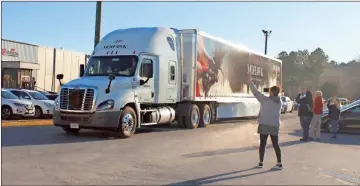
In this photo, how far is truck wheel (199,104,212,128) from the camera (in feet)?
57.9

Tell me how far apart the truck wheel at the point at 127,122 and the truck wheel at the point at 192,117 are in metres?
3.96

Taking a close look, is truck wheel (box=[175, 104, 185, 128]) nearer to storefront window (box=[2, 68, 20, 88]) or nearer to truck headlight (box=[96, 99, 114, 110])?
truck headlight (box=[96, 99, 114, 110])

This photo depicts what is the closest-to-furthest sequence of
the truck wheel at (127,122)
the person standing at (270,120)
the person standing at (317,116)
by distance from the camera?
the person standing at (270,120) < the truck wheel at (127,122) < the person standing at (317,116)

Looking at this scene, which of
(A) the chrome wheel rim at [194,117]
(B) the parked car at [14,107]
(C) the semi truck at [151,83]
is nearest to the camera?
(C) the semi truck at [151,83]

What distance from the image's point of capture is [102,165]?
7957 millimetres

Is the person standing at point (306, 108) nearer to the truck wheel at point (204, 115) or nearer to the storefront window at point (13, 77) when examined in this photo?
the truck wheel at point (204, 115)

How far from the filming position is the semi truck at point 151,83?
1195cm

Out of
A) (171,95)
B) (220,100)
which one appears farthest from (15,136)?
(220,100)

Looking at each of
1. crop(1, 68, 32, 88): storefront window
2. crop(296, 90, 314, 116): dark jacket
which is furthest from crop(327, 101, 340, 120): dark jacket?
crop(1, 68, 32, 88): storefront window

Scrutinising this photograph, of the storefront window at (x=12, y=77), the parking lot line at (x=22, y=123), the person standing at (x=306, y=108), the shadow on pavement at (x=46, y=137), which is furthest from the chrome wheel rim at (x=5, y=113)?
the storefront window at (x=12, y=77)

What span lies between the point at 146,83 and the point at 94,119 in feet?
7.85

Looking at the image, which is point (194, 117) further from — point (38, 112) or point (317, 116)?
point (38, 112)

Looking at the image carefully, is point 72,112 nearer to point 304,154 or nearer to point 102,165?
point 102,165

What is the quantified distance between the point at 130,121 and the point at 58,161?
14.6ft
